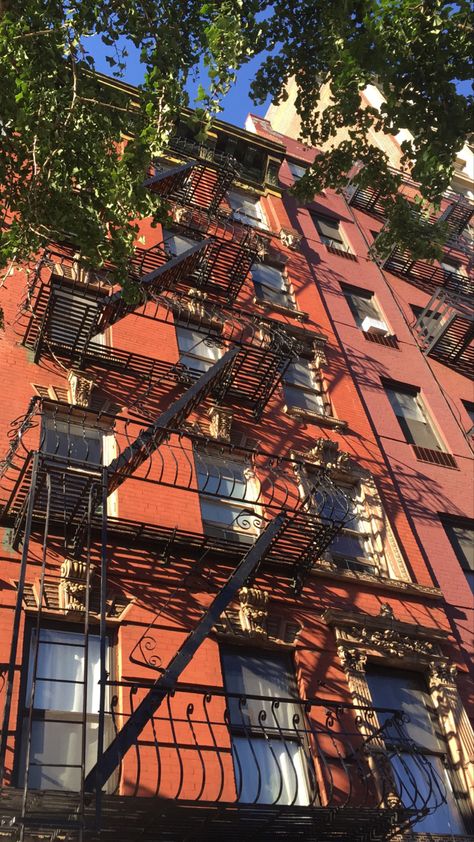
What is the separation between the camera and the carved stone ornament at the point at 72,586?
971 cm

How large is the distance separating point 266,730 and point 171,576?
2.40 metres

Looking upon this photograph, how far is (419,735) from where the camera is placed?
11039 millimetres

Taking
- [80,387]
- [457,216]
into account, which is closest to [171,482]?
[80,387]

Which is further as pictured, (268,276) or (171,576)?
(268,276)

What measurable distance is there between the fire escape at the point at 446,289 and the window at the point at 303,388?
3.32 meters

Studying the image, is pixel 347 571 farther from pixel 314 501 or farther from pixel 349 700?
pixel 349 700

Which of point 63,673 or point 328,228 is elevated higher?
point 328,228

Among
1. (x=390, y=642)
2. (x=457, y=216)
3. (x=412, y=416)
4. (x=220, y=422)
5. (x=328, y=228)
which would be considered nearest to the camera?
(x=390, y=642)

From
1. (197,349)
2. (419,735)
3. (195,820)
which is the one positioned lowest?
(195,820)

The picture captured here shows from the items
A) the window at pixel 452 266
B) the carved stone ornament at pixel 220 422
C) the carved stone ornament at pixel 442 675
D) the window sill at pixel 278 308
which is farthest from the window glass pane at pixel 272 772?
the window at pixel 452 266

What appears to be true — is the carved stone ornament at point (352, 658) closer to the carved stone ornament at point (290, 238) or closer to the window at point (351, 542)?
the window at point (351, 542)

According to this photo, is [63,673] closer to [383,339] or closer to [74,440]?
[74,440]

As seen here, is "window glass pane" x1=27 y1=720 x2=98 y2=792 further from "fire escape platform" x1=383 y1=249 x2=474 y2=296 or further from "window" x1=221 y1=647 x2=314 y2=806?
"fire escape platform" x1=383 y1=249 x2=474 y2=296

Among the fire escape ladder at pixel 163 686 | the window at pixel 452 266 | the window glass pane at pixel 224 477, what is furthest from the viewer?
the window at pixel 452 266
